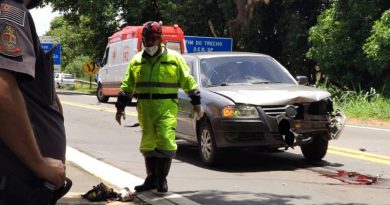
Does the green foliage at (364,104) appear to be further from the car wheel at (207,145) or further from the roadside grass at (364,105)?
the car wheel at (207,145)

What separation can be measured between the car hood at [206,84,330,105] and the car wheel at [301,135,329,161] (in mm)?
683

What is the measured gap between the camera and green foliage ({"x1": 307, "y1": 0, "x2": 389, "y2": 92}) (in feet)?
72.3

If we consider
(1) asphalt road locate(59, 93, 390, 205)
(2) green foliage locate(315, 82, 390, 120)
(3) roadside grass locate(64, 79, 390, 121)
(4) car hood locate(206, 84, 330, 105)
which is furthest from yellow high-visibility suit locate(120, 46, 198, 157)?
(2) green foliage locate(315, 82, 390, 120)

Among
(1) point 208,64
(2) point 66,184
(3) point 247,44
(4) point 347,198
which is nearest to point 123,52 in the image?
(3) point 247,44

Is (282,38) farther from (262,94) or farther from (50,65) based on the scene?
(50,65)

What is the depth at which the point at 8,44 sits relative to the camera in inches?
84.3

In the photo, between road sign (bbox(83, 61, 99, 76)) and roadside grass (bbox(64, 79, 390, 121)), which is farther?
road sign (bbox(83, 61, 99, 76))

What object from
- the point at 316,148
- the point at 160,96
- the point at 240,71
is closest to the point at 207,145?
the point at 240,71

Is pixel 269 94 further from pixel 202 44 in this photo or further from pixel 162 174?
pixel 202 44

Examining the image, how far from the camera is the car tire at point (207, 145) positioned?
26.8ft

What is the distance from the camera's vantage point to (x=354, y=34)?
886 inches

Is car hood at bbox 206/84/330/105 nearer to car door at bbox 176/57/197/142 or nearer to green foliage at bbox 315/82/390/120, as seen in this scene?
car door at bbox 176/57/197/142

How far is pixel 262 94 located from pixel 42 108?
584 cm

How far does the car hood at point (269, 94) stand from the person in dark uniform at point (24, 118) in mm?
5601
